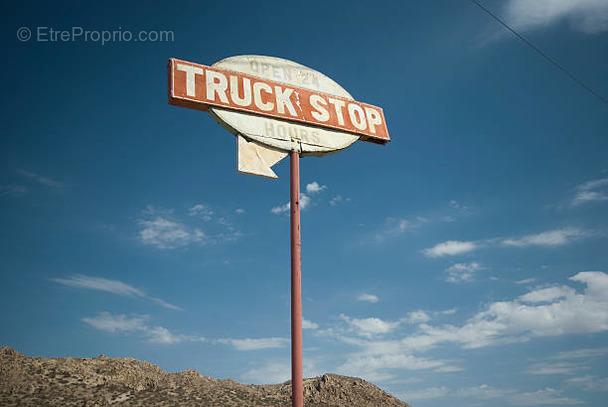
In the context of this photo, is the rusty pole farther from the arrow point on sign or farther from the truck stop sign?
the truck stop sign

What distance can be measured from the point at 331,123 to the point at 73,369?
36.2m

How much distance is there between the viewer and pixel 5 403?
3073 cm

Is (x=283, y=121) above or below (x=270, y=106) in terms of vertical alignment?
below

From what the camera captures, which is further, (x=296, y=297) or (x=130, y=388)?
(x=130, y=388)

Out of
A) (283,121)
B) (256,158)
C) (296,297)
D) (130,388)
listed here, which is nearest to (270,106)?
(283,121)

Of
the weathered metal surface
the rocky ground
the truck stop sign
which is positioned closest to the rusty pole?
the truck stop sign

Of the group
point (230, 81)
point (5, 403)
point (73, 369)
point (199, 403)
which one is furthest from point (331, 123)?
point (73, 369)

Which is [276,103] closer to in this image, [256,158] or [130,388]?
[256,158]

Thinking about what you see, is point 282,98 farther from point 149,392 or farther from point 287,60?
point 149,392

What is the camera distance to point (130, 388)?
117 feet

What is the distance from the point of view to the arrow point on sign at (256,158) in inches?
331

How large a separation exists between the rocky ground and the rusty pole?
2896 cm

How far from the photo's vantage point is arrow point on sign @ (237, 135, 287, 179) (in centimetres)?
841

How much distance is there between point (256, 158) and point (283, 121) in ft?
3.29
